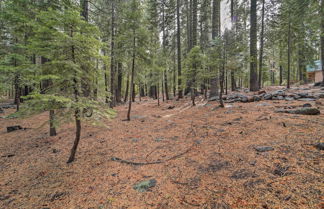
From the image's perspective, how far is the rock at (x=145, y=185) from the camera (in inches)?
109

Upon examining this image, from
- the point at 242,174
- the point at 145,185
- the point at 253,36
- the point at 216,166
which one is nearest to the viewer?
the point at 242,174

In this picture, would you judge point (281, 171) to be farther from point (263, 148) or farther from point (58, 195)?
point (58, 195)

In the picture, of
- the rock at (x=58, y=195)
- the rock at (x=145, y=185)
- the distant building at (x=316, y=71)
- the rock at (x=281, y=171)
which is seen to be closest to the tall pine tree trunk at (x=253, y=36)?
the rock at (x=281, y=171)

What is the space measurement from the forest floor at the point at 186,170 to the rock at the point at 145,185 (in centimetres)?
5

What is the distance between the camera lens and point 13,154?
5035mm

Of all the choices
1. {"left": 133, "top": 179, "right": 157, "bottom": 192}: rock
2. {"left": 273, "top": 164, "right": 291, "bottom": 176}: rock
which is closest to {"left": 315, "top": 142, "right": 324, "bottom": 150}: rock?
{"left": 273, "top": 164, "right": 291, "bottom": 176}: rock

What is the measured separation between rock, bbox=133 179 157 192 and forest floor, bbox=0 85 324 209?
2.1 inches

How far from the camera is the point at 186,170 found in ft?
10.2

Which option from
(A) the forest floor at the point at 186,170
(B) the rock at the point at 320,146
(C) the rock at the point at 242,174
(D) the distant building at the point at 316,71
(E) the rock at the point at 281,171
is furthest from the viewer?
(D) the distant building at the point at 316,71

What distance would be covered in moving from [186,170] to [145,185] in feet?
3.24

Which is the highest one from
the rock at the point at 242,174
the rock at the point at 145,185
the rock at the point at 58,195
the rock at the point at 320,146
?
→ the rock at the point at 320,146

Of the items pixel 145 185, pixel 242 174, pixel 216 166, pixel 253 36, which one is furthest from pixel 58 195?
pixel 253 36

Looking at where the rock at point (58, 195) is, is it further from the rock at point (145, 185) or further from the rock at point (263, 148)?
the rock at point (263, 148)

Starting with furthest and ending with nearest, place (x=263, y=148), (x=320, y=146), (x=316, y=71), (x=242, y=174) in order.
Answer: (x=316, y=71) → (x=263, y=148) → (x=320, y=146) → (x=242, y=174)
